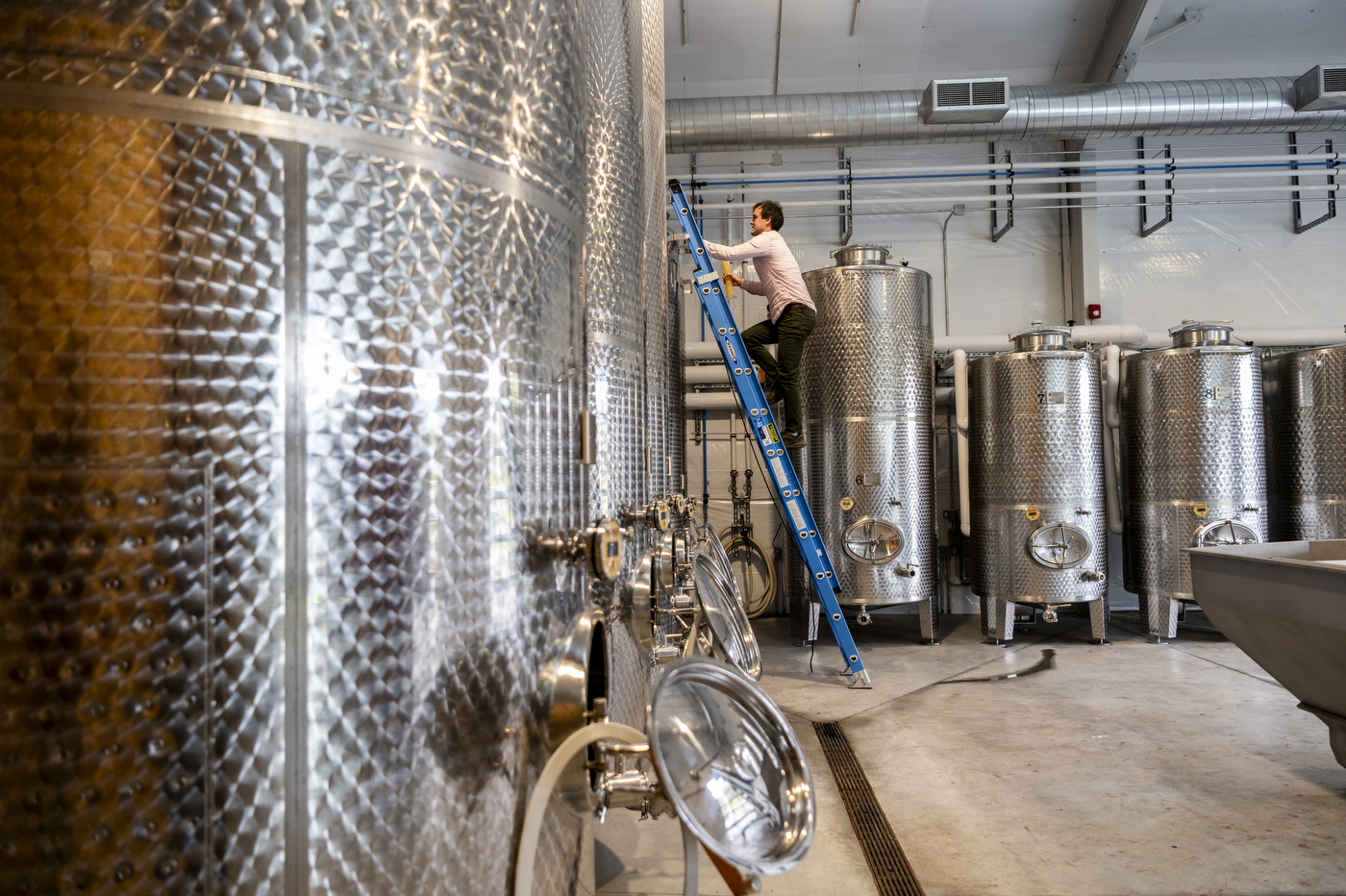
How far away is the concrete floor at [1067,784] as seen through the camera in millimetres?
2504

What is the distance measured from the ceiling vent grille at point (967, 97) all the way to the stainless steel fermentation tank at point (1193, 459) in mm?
2219

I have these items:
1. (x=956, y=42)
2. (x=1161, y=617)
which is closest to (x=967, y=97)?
(x=956, y=42)

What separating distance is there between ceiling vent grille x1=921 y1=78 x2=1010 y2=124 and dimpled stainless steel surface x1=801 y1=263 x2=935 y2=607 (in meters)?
1.32

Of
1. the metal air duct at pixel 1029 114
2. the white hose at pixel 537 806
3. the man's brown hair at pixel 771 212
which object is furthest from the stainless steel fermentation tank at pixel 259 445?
the metal air duct at pixel 1029 114

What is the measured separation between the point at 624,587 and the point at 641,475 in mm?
392

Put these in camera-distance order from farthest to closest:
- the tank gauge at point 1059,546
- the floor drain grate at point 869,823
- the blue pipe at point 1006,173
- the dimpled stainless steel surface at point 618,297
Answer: the blue pipe at point 1006,173
the tank gauge at point 1059,546
the floor drain grate at point 869,823
the dimpled stainless steel surface at point 618,297

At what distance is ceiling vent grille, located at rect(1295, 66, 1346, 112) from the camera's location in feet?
19.6

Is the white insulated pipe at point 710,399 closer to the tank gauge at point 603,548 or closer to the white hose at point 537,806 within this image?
the tank gauge at point 603,548

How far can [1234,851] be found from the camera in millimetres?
2613

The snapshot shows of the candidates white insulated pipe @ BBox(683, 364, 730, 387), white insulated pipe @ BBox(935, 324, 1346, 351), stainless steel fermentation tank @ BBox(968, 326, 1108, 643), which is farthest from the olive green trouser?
white insulated pipe @ BBox(935, 324, 1346, 351)

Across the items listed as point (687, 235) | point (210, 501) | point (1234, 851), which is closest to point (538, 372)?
point (210, 501)

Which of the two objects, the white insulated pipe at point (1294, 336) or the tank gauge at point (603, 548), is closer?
the tank gauge at point (603, 548)

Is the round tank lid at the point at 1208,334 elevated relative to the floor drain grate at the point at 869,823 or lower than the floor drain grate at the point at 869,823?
elevated

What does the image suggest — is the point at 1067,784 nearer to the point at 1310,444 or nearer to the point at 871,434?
the point at 871,434
